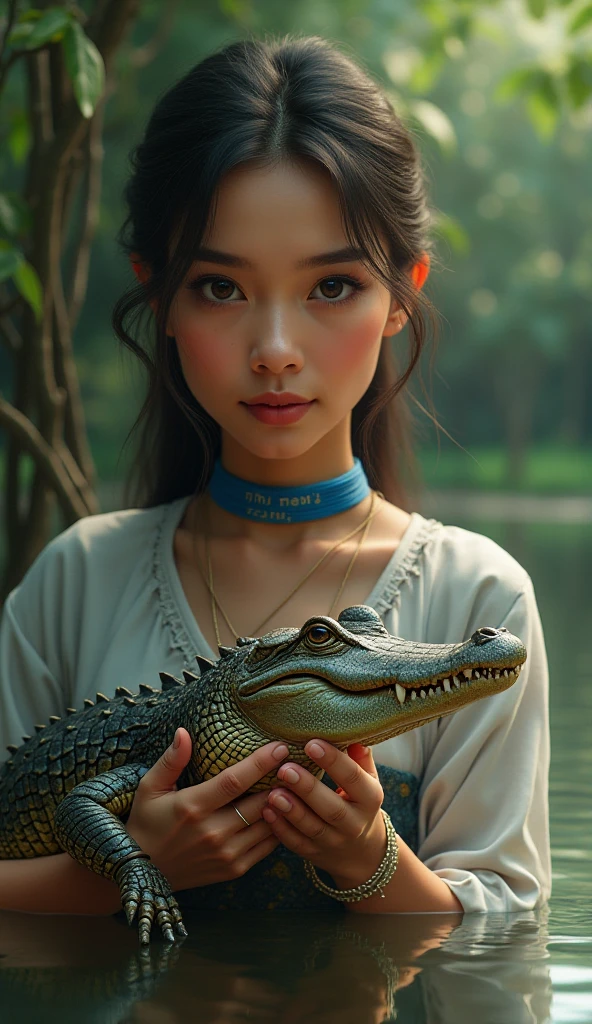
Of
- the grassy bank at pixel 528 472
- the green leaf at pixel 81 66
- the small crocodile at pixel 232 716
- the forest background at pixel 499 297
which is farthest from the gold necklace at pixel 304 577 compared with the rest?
the grassy bank at pixel 528 472

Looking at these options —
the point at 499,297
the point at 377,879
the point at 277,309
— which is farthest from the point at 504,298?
the point at 377,879

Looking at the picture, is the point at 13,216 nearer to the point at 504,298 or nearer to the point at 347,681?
the point at 347,681

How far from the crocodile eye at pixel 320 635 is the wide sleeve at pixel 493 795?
532 millimetres

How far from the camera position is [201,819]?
2.15m

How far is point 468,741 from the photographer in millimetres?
2518

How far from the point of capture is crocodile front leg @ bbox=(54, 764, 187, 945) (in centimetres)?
210

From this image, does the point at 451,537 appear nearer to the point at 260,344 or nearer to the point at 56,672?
the point at 260,344

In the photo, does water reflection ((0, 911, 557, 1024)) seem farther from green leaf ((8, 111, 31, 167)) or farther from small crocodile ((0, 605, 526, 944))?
green leaf ((8, 111, 31, 167))

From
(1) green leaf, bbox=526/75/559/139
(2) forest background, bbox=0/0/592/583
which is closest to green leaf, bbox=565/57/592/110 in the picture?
(1) green leaf, bbox=526/75/559/139

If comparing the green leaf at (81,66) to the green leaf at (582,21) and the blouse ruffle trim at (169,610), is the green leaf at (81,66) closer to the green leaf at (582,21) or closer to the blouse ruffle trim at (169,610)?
the blouse ruffle trim at (169,610)

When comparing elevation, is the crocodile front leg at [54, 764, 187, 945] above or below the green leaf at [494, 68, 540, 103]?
below

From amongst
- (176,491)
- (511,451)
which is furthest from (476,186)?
(176,491)

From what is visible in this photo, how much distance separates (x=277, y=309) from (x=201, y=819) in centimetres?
87

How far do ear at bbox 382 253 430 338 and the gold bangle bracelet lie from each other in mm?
982
